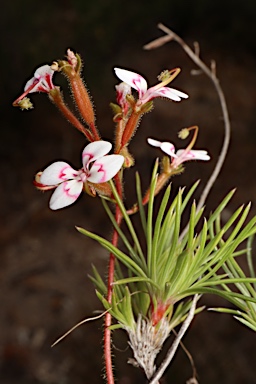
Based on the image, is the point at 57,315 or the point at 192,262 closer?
the point at 192,262

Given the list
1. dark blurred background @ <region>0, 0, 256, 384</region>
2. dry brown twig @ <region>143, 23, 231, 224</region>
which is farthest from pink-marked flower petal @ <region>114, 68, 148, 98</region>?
dark blurred background @ <region>0, 0, 256, 384</region>

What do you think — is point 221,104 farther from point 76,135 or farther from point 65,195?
point 76,135

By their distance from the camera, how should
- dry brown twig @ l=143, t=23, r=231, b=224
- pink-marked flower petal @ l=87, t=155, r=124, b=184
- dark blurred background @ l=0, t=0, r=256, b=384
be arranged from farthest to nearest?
1. dark blurred background @ l=0, t=0, r=256, b=384
2. dry brown twig @ l=143, t=23, r=231, b=224
3. pink-marked flower petal @ l=87, t=155, r=124, b=184

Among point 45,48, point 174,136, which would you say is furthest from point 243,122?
point 45,48

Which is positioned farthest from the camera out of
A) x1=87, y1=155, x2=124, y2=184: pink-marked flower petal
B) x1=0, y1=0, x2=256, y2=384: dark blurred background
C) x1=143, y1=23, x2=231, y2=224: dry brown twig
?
x1=0, y1=0, x2=256, y2=384: dark blurred background

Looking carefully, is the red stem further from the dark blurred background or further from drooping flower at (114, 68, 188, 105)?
the dark blurred background

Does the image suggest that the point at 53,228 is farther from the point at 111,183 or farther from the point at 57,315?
the point at 111,183
